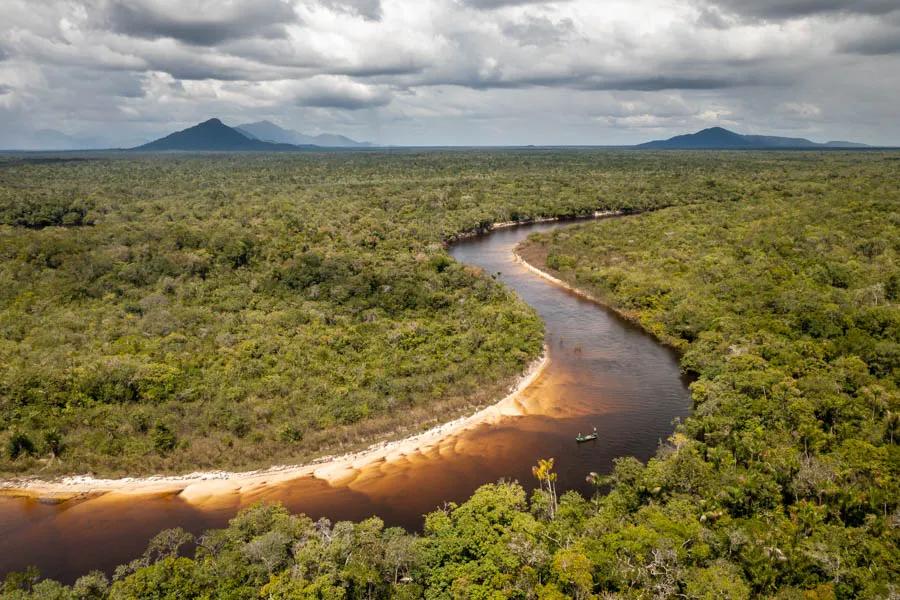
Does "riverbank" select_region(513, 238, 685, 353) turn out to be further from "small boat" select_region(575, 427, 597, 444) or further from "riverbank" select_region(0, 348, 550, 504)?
"riverbank" select_region(0, 348, 550, 504)

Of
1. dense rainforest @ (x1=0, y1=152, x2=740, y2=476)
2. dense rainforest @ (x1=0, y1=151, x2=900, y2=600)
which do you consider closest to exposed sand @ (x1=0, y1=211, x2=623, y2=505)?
dense rainforest @ (x1=0, y1=152, x2=740, y2=476)

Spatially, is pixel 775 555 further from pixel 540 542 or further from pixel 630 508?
pixel 540 542

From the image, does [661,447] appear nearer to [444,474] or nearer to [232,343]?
[444,474]

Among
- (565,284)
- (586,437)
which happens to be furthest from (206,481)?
(565,284)

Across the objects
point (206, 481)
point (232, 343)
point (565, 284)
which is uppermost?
point (232, 343)

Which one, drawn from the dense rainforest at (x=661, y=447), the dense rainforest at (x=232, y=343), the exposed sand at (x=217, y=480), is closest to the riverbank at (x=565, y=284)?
the dense rainforest at (x=661, y=447)
